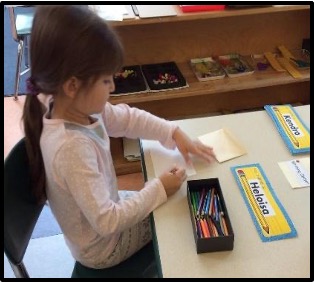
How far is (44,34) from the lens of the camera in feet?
2.29

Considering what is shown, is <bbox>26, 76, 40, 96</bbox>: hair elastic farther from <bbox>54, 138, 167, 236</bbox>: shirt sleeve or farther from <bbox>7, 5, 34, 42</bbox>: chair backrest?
<bbox>7, 5, 34, 42</bbox>: chair backrest

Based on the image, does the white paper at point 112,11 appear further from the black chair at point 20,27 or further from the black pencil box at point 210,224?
the black pencil box at point 210,224

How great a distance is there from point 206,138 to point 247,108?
111cm

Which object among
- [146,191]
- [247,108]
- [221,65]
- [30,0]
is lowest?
[247,108]

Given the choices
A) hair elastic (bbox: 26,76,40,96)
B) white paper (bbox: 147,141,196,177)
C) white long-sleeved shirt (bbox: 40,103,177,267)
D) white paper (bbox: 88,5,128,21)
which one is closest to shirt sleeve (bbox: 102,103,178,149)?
white paper (bbox: 147,141,196,177)

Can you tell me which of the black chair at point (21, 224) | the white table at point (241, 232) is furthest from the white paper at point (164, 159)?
the black chair at point (21, 224)

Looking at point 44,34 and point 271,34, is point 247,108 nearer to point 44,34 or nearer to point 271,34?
point 271,34

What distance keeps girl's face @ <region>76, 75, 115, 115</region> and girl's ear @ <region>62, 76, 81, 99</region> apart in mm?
16

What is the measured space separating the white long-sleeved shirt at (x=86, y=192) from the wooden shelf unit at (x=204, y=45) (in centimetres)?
80

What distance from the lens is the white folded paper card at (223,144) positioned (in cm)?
97

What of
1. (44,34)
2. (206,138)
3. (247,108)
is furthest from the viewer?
(247,108)

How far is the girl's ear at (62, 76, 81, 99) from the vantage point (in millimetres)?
753

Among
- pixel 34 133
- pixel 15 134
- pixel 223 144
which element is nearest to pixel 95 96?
pixel 34 133

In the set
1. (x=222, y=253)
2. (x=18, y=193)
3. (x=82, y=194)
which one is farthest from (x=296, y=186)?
(x=18, y=193)
